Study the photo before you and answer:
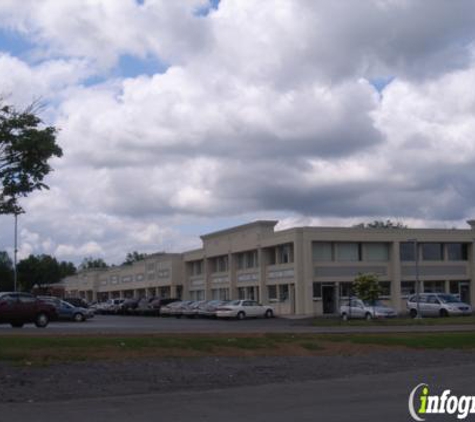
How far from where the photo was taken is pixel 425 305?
Answer: 176 ft

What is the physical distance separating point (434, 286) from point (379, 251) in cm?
592

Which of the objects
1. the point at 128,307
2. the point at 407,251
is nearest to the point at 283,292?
the point at 407,251

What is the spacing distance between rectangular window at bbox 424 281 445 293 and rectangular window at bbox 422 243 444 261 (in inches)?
74.1

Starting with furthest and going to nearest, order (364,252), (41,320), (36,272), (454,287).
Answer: (36,272) → (454,287) → (364,252) → (41,320)

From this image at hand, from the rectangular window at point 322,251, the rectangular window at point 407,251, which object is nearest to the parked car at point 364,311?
the rectangular window at point 322,251

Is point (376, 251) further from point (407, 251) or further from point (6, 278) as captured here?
point (6, 278)

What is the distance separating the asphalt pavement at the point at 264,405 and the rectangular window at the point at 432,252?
49929mm

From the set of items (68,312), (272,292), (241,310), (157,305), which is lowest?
(241,310)

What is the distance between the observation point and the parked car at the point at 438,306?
170ft

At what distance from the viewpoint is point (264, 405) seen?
45.8 feet

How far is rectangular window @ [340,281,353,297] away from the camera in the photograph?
63250 mm

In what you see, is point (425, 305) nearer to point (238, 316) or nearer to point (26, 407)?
point (238, 316)

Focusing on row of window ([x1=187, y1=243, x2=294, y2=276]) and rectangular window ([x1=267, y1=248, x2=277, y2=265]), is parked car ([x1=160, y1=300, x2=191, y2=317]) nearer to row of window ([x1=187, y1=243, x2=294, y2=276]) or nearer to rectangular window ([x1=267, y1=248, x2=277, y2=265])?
row of window ([x1=187, y1=243, x2=294, y2=276])

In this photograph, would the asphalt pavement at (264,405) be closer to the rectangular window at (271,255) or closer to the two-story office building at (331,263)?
the two-story office building at (331,263)
